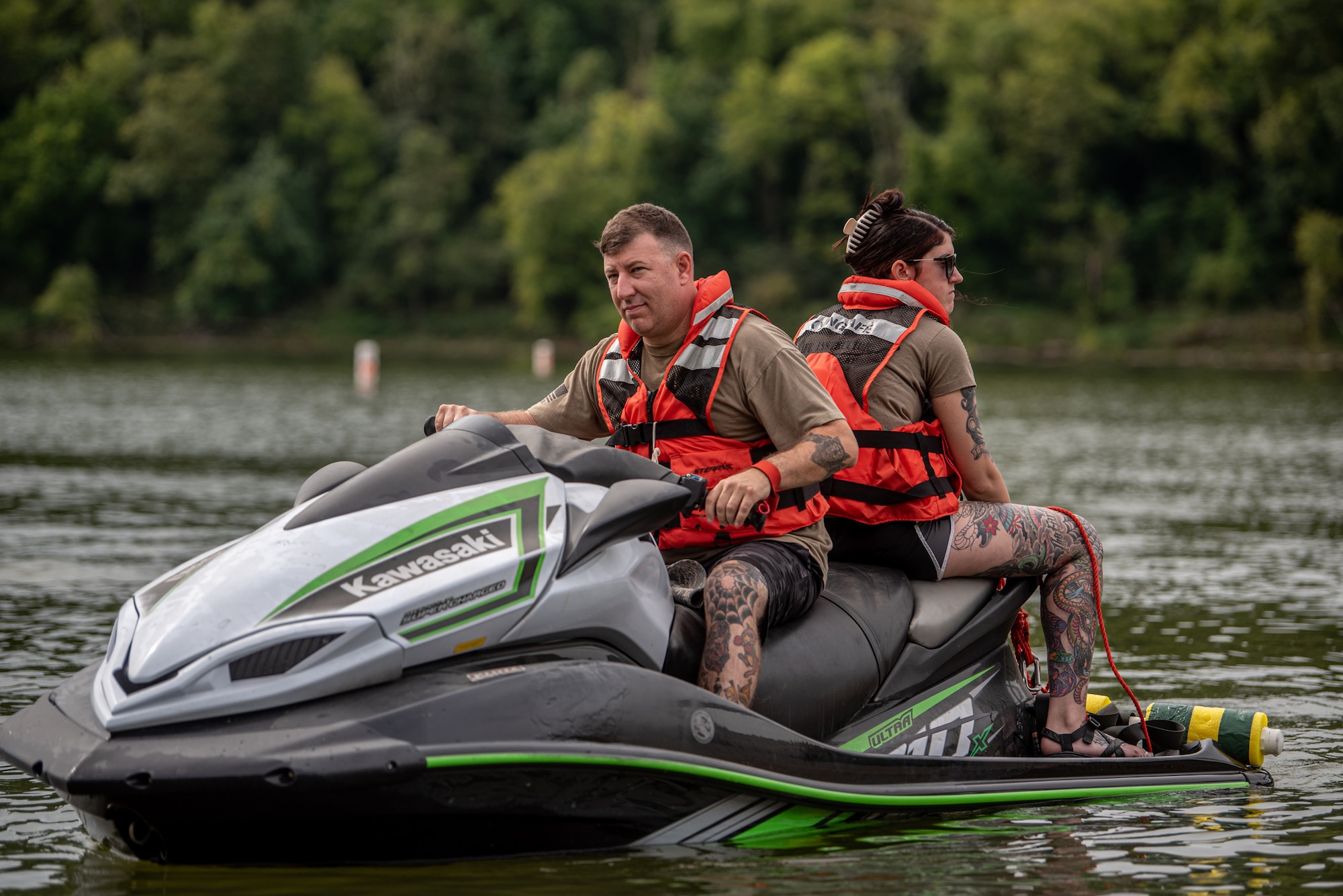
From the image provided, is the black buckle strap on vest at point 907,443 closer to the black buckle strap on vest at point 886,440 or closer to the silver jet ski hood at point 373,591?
the black buckle strap on vest at point 886,440

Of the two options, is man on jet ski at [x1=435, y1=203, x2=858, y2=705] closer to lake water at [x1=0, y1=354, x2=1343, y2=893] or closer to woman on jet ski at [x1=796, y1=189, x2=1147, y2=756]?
woman on jet ski at [x1=796, y1=189, x2=1147, y2=756]

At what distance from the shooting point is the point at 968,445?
4.64 m

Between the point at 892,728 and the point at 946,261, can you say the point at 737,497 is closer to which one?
the point at 892,728

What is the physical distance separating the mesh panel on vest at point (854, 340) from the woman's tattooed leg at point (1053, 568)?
21.5 inches

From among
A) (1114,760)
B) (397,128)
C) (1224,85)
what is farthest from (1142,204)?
(1114,760)

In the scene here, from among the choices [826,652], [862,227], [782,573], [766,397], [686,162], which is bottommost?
[826,652]

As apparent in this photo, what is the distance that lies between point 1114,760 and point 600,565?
1.92 metres

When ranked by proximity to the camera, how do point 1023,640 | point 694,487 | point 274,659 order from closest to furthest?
point 274,659 → point 694,487 → point 1023,640

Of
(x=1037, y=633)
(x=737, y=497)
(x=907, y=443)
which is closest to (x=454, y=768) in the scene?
(x=737, y=497)

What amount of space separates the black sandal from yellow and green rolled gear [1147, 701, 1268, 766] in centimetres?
37

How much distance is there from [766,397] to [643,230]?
0.57 meters

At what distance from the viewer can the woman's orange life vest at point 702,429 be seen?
4211 millimetres

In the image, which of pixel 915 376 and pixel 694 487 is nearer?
pixel 694 487

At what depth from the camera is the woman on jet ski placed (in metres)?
4.58
